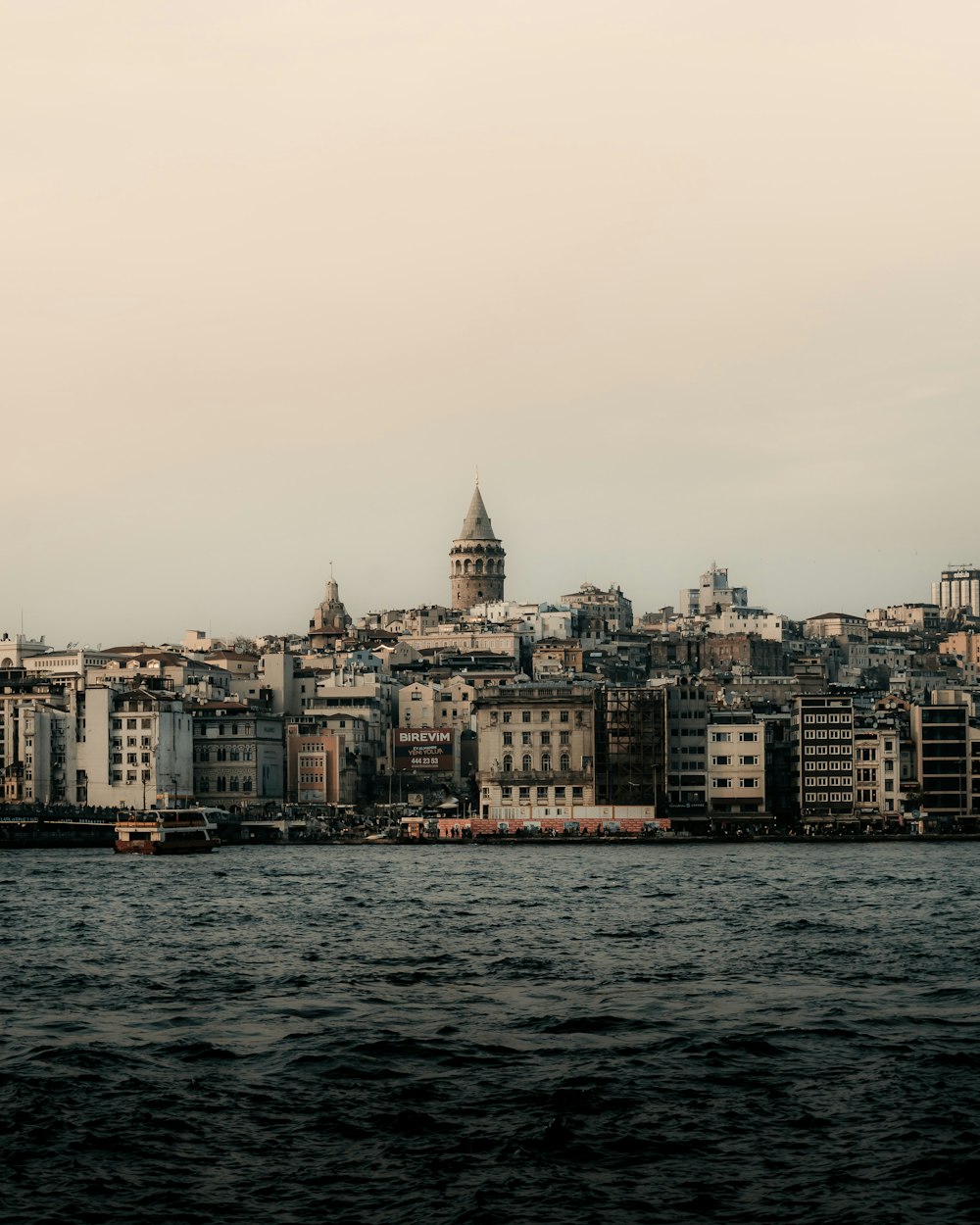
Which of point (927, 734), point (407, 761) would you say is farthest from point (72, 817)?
point (927, 734)

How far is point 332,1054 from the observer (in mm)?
30266

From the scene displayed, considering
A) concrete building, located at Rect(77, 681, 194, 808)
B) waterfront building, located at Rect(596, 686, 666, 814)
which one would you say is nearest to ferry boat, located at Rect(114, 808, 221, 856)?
concrete building, located at Rect(77, 681, 194, 808)

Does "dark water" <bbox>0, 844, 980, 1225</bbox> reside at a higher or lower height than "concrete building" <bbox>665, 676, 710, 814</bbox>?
lower

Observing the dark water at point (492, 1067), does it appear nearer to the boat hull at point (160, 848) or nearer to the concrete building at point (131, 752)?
the boat hull at point (160, 848)

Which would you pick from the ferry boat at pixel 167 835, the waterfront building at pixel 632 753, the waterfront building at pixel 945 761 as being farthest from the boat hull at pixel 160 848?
the waterfront building at pixel 945 761

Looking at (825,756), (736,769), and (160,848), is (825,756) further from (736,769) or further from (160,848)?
(160,848)

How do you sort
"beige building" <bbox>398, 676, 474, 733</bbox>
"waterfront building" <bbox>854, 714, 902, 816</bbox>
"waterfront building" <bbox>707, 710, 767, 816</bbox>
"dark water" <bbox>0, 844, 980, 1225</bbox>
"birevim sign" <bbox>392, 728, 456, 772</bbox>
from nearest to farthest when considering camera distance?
"dark water" <bbox>0, 844, 980, 1225</bbox>
"waterfront building" <bbox>854, 714, 902, 816</bbox>
"waterfront building" <bbox>707, 710, 767, 816</bbox>
"birevim sign" <bbox>392, 728, 456, 772</bbox>
"beige building" <bbox>398, 676, 474, 733</bbox>

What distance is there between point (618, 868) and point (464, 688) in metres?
70.0

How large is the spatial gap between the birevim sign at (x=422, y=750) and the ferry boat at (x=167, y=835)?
31268mm

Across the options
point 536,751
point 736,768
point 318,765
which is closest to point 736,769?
point 736,768

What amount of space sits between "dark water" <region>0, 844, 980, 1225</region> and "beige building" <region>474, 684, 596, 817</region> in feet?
223

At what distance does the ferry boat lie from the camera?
104 m

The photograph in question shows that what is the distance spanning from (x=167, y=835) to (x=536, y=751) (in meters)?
29.9

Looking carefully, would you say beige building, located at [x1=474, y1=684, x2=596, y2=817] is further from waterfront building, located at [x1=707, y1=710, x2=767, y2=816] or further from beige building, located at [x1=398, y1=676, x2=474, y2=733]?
beige building, located at [x1=398, y1=676, x2=474, y2=733]
